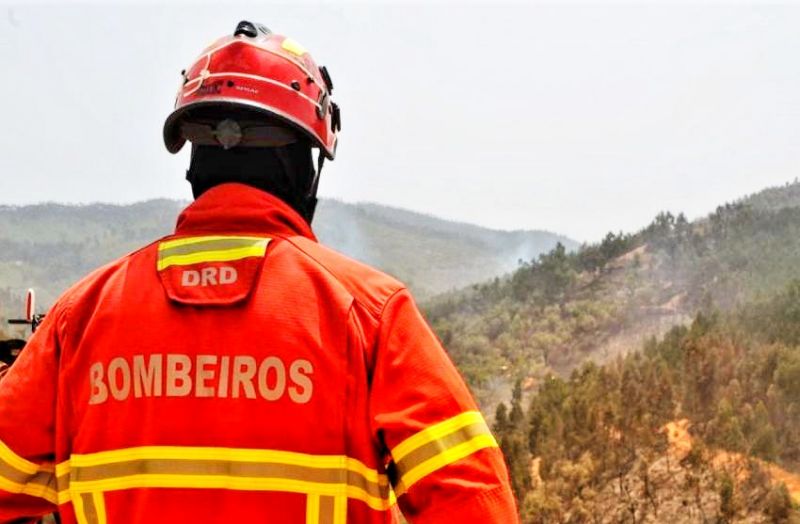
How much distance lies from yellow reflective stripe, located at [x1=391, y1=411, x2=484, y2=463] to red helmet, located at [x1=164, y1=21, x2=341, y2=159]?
739 millimetres

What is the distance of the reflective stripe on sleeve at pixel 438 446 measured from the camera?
1.41m

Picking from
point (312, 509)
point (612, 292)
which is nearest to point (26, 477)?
point (312, 509)

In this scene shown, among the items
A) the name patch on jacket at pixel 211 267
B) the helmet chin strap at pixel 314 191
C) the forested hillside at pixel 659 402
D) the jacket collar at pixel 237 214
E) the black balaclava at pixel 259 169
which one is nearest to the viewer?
the name patch on jacket at pixel 211 267

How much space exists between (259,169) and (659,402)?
9344mm

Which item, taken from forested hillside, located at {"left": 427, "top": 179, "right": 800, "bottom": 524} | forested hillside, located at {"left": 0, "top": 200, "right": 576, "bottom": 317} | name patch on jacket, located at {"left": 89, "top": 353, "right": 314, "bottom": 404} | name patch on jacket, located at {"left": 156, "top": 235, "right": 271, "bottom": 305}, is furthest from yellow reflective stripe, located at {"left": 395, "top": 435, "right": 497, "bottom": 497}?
forested hillside, located at {"left": 0, "top": 200, "right": 576, "bottom": 317}

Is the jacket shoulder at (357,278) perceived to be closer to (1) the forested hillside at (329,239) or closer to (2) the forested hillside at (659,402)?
(2) the forested hillside at (659,402)

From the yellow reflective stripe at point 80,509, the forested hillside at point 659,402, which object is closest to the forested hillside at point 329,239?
the forested hillside at point 659,402

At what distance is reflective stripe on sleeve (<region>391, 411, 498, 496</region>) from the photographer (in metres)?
1.41

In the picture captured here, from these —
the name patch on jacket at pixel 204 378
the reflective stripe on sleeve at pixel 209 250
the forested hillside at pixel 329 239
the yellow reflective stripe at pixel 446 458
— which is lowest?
the yellow reflective stripe at pixel 446 458

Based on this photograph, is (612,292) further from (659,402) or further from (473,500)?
(473,500)

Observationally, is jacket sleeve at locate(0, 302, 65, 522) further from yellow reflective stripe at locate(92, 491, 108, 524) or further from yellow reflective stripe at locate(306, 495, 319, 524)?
yellow reflective stripe at locate(306, 495, 319, 524)

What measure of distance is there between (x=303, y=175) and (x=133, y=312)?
1.69 feet

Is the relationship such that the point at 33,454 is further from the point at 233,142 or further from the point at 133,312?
the point at 233,142

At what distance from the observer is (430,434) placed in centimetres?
141
